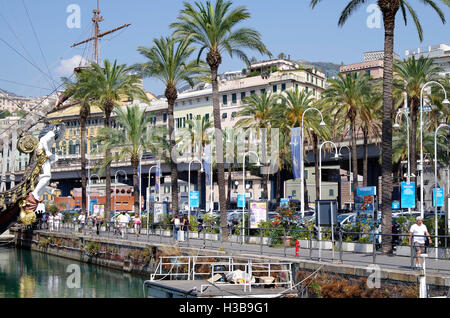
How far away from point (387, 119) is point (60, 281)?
60.3 feet

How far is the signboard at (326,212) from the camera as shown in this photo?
23.8 m

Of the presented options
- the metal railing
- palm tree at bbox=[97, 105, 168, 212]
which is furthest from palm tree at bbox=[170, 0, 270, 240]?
palm tree at bbox=[97, 105, 168, 212]

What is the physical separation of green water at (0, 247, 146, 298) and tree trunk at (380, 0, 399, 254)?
36.3 ft

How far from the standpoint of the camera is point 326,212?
2394 cm

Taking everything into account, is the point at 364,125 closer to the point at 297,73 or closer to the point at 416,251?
the point at 416,251

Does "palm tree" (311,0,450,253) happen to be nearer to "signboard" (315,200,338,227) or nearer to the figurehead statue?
"signboard" (315,200,338,227)

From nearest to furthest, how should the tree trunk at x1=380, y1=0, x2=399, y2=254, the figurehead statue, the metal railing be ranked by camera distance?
the metal railing < the tree trunk at x1=380, y1=0, x2=399, y2=254 < the figurehead statue

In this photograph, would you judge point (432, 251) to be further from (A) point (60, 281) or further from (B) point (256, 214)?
(A) point (60, 281)

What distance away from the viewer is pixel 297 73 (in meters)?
102

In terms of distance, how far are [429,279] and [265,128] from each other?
43107 mm

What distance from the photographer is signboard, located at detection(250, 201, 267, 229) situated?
33.0 meters

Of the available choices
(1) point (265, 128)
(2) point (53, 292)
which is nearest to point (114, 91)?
(1) point (265, 128)

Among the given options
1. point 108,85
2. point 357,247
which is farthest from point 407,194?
point 108,85

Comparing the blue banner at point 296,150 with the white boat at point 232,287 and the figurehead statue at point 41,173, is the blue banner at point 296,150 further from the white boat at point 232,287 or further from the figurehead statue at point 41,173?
the white boat at point 232,287
